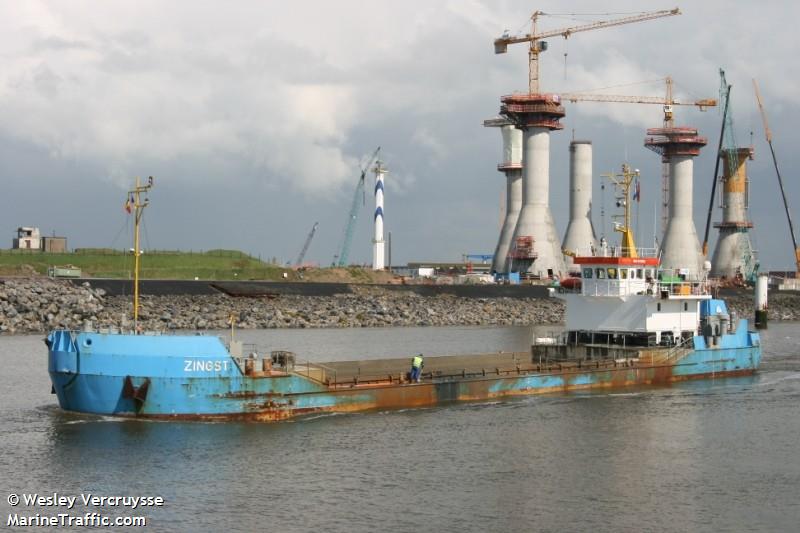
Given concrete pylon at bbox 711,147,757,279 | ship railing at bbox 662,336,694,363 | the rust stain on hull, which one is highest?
concrete pylon at bbox 711,147,757,279

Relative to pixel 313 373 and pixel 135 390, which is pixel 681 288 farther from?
pixel 135 390

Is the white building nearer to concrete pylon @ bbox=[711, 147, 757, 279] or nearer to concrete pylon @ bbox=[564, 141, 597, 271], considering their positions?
concrete pylon @ bbox=[564, 141, 597, 271]

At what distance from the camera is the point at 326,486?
2659 centimetres

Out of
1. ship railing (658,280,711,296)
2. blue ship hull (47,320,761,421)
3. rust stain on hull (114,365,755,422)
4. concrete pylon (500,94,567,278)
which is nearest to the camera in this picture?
blue ship hull (47,320,761,421)

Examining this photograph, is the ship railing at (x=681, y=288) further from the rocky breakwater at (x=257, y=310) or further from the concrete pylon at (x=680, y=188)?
the concrete pylon at (x=680, y=188)

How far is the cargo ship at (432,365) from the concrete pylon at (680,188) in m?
89.0

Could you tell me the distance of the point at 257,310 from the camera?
82688 millimetres

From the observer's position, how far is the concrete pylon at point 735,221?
144 meters

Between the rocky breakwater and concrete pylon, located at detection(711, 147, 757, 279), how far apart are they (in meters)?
49.4

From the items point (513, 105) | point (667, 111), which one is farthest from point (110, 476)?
point (667, 111)

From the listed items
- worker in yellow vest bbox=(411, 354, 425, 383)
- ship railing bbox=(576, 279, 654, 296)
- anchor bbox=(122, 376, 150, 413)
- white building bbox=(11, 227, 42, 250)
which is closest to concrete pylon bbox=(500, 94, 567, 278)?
white building bbox=(11, 227, 42, 250)

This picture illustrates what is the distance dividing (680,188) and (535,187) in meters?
27.7

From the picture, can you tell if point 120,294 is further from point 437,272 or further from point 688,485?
point 437,272

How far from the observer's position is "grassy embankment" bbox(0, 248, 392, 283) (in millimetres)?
100812
